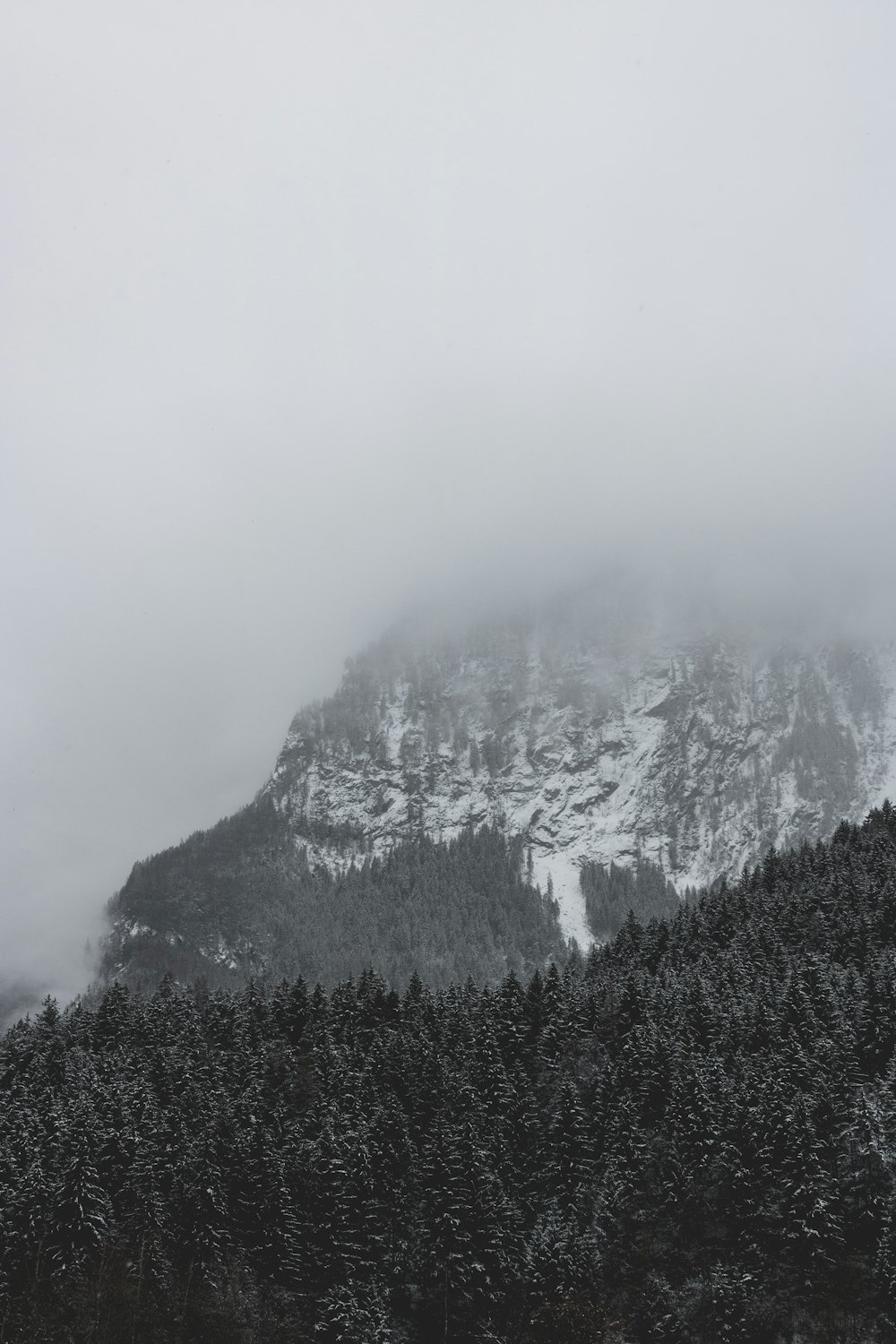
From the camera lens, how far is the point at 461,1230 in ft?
273

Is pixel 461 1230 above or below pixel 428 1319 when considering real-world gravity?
above

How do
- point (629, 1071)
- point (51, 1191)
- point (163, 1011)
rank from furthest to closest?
1. point (163, 1011)
2. point (629, 1071)
3. point (51, 1191)

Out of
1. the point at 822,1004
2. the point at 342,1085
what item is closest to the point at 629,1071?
the point at 822,1004

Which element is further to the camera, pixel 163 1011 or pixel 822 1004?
pixel 163 1011

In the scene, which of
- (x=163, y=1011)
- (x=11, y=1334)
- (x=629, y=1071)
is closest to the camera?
(x=11, y=1334)

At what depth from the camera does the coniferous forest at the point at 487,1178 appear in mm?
77375

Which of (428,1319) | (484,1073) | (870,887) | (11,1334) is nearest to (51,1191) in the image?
(11,1334)

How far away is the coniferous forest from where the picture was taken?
77375 mm

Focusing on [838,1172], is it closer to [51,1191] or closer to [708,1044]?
[708,1044]

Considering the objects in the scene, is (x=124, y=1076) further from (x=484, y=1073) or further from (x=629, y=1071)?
(x=629, y=1071)

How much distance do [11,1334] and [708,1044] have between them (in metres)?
60.9

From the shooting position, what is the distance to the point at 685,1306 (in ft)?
263

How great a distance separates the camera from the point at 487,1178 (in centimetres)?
8475

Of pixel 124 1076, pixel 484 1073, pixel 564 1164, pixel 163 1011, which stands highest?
pixel 163 1011
